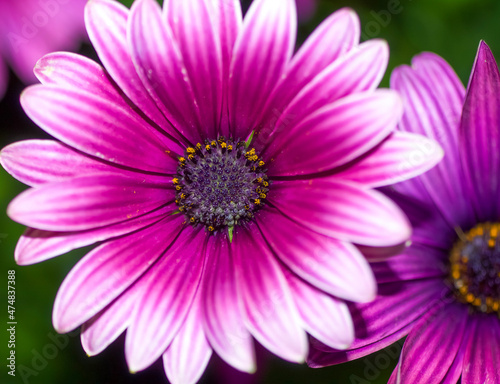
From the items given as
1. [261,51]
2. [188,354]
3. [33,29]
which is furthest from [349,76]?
[33,29]

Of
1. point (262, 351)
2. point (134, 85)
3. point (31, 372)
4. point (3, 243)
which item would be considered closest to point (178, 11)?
point (134, 85)

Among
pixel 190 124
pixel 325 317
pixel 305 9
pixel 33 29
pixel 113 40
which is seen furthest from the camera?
pixel 305 9

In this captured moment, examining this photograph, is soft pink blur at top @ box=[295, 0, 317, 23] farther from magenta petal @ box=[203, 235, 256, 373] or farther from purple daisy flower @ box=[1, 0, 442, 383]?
magenta petal @ box=[203, 235, 256, 373]

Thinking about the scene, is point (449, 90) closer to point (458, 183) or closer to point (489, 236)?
point (458, 183)

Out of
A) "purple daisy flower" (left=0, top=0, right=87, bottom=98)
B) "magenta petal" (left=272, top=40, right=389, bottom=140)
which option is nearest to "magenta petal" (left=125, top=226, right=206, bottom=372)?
"magenta petal" (left=272, top=40, right=389, bottom=140)

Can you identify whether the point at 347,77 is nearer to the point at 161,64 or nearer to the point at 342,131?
the point at 342,131

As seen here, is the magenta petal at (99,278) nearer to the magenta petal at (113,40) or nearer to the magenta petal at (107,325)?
the magenta petal at (107,325)

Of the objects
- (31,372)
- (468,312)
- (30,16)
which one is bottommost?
(31,372)
